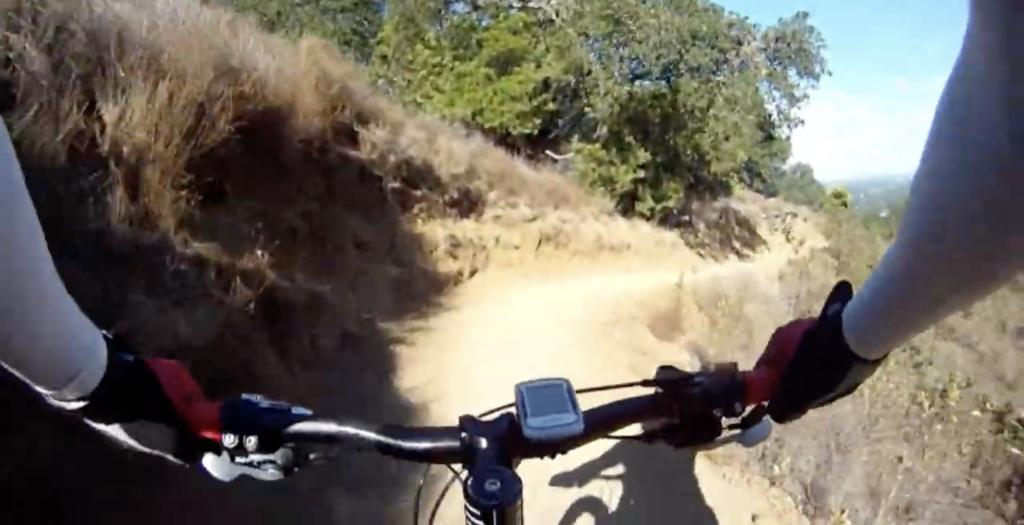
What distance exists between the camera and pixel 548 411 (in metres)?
1.25

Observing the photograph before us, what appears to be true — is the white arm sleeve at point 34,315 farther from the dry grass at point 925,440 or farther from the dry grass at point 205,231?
the dry grass at point 925,440

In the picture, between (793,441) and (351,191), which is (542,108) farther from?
(793,441)

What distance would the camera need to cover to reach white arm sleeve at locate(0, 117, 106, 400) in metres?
0.95

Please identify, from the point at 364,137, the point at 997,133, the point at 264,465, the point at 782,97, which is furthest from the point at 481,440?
the point at 782,97

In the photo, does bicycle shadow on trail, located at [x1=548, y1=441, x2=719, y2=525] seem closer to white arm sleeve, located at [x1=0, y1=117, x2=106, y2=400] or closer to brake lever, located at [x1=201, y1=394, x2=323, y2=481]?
brake lever, located at [x1=201, y1=394, x2=323, y2=481]

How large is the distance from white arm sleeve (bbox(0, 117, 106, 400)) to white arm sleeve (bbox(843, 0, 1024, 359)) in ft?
3.33

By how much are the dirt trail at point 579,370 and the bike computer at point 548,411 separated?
61.1 inches

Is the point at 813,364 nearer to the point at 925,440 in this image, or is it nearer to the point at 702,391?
the point at 702,391

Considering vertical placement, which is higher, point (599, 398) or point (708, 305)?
point (708, 305)

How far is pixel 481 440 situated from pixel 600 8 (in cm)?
1193

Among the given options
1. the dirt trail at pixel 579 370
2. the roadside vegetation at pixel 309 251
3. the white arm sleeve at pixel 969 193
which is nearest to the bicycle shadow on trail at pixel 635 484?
the dirt trail at pixel 579 370

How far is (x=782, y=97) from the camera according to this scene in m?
14.2

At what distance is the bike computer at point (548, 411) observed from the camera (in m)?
1.22

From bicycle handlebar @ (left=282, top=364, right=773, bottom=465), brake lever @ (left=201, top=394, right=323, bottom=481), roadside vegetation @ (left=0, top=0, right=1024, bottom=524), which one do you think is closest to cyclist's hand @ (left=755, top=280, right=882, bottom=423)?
bicycle handlebar @ (left=282, top=364, right=773, bottom=465)
